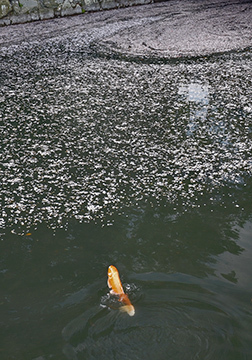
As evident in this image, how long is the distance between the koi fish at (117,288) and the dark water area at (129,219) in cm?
4

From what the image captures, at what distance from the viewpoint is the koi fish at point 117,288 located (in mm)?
1893

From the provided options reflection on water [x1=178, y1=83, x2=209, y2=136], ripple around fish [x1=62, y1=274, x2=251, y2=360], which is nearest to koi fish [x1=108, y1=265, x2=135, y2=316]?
ripple around fish [x1=62, y1=274, x2=251, y2=360]

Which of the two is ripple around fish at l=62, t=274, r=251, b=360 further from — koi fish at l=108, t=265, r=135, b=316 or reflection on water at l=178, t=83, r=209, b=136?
reflection on water at l=178, t=83, r=209, b=136

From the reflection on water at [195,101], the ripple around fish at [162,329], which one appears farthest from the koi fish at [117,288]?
the reflection on water at [195,101]

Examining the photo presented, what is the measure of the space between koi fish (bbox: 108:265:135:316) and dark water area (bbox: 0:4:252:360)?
0.04 m

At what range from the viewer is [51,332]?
180cm

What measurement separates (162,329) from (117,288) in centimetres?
30

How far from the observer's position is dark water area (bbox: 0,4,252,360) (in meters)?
1.78

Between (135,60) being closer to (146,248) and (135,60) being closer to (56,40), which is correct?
(56,40)

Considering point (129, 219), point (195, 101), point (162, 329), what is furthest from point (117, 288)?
point (195, 101)

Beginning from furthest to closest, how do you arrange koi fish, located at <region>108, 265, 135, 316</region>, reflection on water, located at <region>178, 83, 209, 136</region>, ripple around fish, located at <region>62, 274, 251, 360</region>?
reflection on water, located at <region>178, 83, 209, 136</region>, koi fish, located at <region>108, 265, 135, 316</region>, ripple around fish, located at <region>62, 274, 251, 360</region>

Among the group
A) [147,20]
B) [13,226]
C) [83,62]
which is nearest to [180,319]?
[13,226]

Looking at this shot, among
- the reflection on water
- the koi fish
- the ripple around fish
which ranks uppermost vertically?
→ the reflection on water

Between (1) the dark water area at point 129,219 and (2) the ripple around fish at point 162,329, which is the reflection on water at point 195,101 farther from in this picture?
(2) the ripple around fish at point 162,329
